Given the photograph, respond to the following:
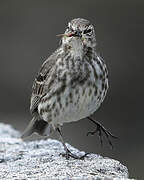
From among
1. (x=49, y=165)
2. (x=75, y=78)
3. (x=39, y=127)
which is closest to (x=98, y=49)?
(x=39, y=127)

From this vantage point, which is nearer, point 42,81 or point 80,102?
point 80,102

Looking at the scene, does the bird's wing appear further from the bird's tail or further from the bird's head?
the bird's head

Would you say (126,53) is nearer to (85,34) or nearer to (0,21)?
(0,21)

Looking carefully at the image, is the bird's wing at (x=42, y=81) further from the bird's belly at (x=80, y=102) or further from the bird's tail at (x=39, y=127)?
the bird's belly at (x=80, y=102)

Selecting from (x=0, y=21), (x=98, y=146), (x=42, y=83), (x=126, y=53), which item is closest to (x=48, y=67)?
(x=42, y=83)

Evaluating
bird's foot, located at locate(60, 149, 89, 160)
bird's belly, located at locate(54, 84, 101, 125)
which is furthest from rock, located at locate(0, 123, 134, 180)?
bird's belly, located at locate(54, 84, 101, 125)

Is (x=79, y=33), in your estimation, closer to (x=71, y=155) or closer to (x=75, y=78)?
(x=75, y=78)
